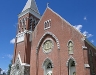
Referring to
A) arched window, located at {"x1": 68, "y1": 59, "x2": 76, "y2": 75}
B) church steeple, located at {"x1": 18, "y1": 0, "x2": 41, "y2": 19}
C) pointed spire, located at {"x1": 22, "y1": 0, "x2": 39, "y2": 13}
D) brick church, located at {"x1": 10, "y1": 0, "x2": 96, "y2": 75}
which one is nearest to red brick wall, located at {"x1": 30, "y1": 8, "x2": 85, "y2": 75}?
brick church, located at {"x1": 10, "y1": 0, "x2": 96, "y2": 75}

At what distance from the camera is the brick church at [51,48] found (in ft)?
82.2

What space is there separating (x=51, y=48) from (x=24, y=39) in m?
7.21

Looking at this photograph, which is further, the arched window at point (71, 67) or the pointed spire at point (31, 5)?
the pointed spire at point (31, 5)

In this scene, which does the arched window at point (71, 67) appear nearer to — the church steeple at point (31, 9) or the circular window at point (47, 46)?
the circular window at point (47, 46)

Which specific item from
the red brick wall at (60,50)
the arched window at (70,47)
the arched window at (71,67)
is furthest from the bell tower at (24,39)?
the arched window at (70,47)

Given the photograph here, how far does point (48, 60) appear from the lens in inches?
1144

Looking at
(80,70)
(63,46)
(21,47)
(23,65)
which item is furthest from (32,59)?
(80,70)

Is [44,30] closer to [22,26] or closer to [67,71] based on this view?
[22,26]

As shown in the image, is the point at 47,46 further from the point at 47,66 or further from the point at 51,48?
the point at 47,66

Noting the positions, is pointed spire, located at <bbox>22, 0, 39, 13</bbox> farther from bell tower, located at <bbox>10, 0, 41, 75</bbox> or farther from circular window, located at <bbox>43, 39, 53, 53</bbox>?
circular window, located at <bbox>43, 39, 53, 53</bbox>

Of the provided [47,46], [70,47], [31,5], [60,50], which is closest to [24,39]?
[47,46]

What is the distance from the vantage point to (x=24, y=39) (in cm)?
3372

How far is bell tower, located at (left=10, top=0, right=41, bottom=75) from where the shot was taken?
105 ft

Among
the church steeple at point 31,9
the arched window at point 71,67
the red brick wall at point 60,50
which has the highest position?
the church steeple at point 31,9
